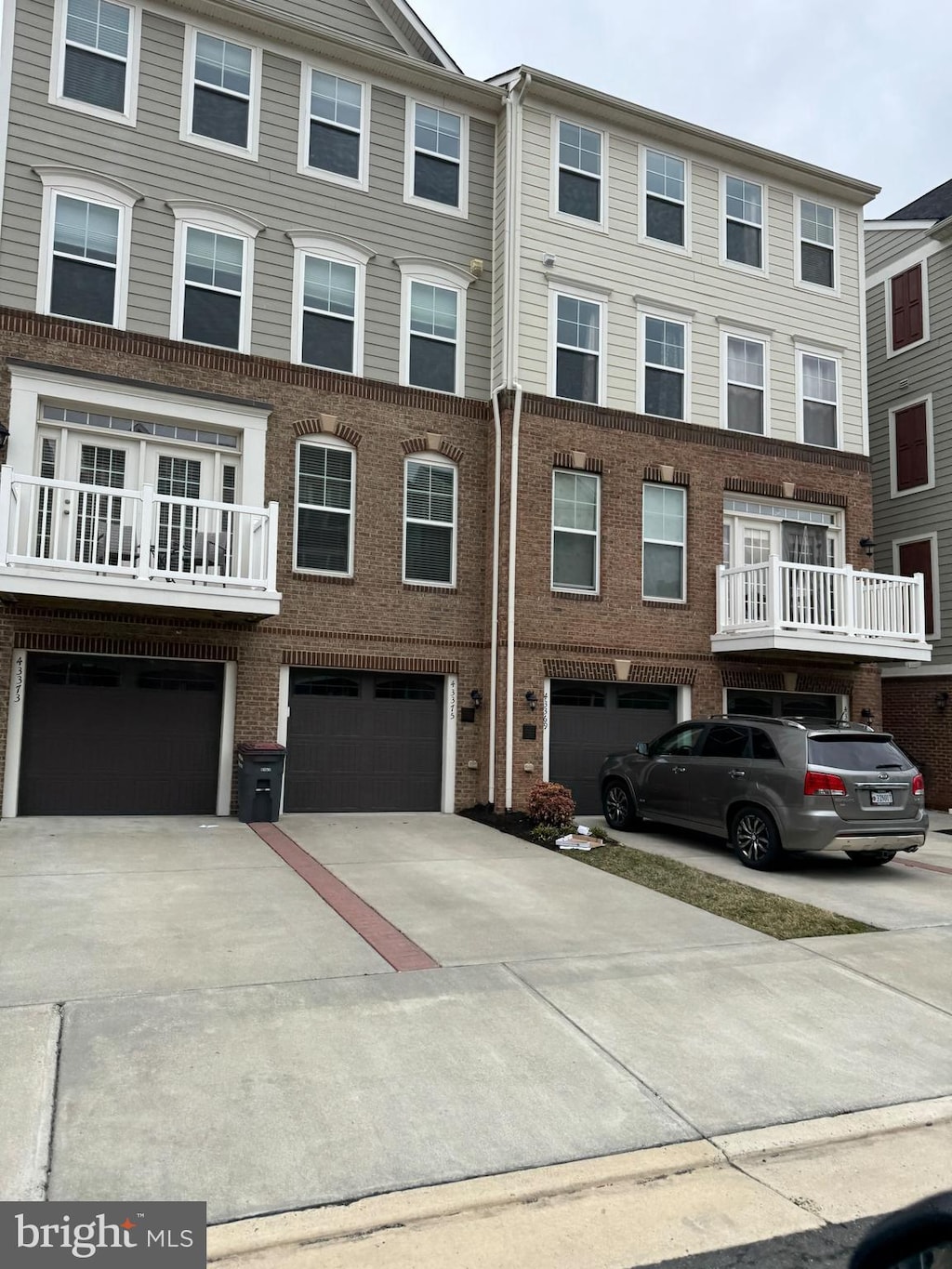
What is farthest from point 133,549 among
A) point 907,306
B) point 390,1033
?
point 907,306

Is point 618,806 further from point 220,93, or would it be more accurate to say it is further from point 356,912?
point 220,93

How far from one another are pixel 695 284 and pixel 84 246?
384 inches

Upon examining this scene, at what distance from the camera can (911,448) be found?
18922 millimetres

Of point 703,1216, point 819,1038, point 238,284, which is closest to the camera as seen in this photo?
point 703,1216

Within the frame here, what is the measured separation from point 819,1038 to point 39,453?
36.0 ft

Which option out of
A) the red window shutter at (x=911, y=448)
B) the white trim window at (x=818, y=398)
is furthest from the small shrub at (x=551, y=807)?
the red window shutter at (x=911, y=448)

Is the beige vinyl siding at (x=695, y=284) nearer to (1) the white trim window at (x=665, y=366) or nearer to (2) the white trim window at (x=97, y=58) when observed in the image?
(1) the white trim window at (x=665, y=366)

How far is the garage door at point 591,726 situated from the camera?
14312 mm

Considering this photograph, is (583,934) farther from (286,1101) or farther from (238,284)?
(238,284)

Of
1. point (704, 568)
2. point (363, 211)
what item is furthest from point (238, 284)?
point (704, 568)

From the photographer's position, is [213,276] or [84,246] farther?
[213,276]

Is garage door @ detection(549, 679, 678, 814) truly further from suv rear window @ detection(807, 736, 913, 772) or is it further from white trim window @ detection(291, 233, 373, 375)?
white trim window @ detection(291, 233, 373, 375)

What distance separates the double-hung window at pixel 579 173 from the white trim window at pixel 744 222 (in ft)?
8.45

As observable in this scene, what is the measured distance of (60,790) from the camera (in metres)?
11.8
